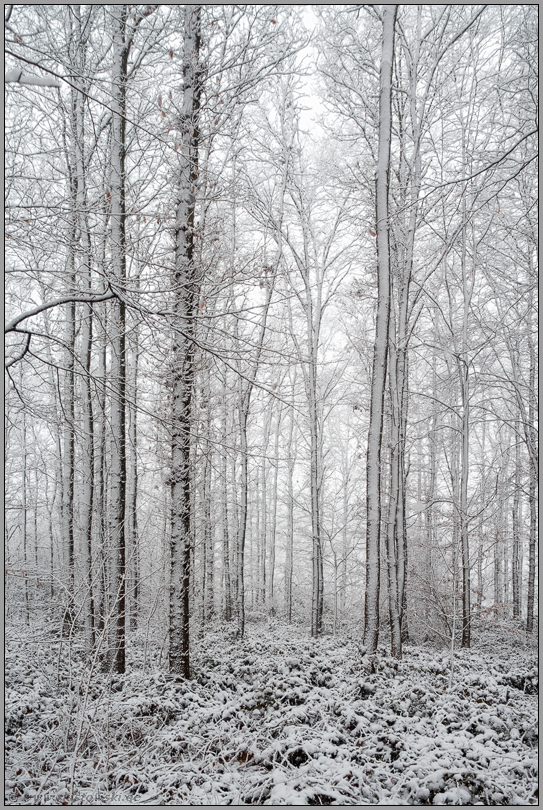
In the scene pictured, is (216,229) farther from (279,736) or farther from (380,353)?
(279,736)

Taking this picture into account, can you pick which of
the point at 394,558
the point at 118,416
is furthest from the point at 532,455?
the point at 118,416

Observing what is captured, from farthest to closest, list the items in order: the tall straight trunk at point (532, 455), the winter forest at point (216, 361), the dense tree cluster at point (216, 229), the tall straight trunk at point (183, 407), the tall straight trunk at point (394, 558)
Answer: the tall straight trunk at point (532, 455)
the tall straight trunk at point (394, 558)
the tall straight trunk at point (183, 407)
the dense tree cluster at point (216, 229)
the winter forest at point (216, 361)

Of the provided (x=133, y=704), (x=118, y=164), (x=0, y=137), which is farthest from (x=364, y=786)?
(x=118, y=164)

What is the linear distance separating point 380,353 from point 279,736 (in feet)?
13.5

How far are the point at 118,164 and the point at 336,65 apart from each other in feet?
12.2

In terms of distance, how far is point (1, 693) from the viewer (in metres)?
2.41

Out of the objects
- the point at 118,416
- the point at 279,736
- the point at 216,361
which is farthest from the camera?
the point at 216,361

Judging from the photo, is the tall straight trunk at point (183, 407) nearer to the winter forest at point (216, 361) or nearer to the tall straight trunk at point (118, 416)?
the winter forest at point (216, 361)

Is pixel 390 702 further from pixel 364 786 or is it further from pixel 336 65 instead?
pixel 336 65

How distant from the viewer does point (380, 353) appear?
17.2 ft

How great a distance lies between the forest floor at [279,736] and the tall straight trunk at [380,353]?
0.87m

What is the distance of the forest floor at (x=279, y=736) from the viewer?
9.14 ft

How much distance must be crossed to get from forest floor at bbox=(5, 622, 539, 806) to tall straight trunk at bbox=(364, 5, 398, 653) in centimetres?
87

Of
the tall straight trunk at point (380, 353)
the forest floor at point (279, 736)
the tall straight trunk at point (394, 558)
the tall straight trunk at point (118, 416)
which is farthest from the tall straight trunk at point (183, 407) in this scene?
the tall straight trunk at point (394, 558)
